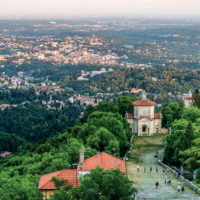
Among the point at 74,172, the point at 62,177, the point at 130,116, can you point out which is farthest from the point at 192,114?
the point at 62,177

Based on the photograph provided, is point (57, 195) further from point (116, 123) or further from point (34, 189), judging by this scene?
point (116, 123)

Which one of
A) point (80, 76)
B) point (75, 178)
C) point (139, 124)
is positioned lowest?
point (80, 76)

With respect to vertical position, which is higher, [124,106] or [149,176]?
[149,176]

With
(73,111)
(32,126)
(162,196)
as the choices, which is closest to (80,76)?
(73,111)

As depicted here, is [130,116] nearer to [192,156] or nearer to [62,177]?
[192,156]

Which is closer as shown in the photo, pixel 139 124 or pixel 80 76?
pixel 139 124

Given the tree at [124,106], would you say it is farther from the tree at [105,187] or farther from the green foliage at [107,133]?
the tree at [105,187]

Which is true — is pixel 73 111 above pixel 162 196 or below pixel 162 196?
below

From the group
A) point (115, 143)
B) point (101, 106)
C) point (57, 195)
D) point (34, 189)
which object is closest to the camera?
point (57, 195)
